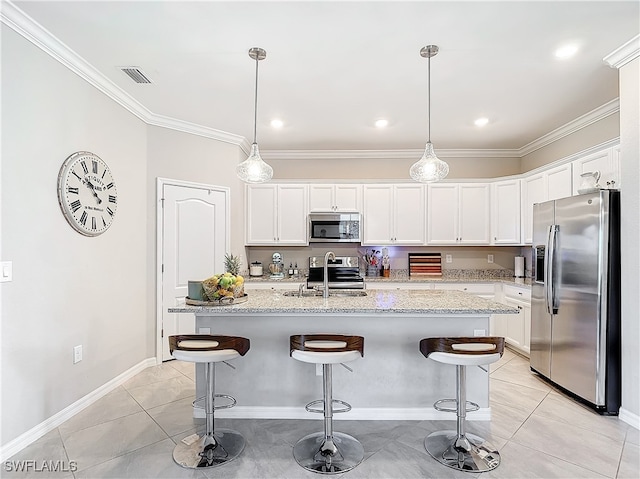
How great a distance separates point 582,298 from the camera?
116 inches

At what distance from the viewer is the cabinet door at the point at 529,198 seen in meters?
4.28

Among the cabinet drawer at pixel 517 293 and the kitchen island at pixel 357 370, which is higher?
the cabinet drawer at pixel 517 293

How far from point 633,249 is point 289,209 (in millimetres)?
3723

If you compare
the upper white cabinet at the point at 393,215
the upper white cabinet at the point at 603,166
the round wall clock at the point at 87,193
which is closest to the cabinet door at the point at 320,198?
the upper white cabinet at the point at 393,215

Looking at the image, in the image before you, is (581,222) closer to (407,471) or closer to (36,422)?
(407,471)

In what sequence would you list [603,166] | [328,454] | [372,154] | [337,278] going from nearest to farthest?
[328,454] → [603,166] → [337,278] → [372,154]

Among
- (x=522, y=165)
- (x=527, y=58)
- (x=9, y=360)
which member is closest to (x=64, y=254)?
(x=9, y=360)

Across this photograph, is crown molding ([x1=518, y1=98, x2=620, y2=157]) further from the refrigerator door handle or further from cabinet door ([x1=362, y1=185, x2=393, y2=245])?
cabinet door ([x1=362, y1=185, x2=393, y2=245])

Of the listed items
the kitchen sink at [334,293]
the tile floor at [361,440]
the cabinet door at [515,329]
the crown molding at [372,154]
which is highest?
the crown molding at [372,154]

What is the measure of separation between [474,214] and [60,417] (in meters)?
5.01

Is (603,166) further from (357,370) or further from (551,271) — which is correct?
(357,370)

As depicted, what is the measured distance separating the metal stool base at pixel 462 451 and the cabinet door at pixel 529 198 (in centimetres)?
295

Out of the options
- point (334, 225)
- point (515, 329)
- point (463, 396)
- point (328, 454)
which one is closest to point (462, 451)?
point (463, 396)

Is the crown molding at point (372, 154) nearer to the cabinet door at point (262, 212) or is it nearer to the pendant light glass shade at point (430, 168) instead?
the cabinet door at point (262, 212)
